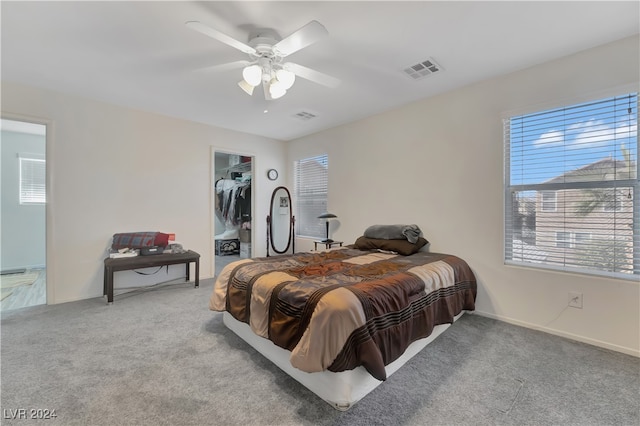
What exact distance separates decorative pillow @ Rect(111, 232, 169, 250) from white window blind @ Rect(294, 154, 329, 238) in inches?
96.9

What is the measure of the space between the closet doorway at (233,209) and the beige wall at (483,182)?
2353 mm

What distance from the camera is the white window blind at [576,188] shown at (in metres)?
2.17

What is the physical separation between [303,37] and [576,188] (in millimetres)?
2682

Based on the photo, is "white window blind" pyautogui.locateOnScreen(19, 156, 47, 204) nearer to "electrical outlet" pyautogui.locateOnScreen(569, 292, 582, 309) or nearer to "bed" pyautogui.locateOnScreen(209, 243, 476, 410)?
"bed" pyautogui.locateOnScreen(209, 243, 476, 410)

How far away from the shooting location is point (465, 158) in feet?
9.93

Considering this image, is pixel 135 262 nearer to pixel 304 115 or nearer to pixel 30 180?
pixel 304 115

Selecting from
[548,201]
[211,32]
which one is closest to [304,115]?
[211,32]

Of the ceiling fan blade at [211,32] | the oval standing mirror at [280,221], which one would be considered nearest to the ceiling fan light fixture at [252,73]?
the ceiling fan blade at [211,32]

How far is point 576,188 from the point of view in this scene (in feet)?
7.80

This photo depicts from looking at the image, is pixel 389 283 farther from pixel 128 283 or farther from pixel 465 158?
pixel 128 283

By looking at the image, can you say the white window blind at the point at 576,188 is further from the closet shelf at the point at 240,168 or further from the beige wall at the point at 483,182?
the closet shelf at the point at 240,168

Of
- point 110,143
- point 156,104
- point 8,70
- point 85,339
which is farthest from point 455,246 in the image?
point 8,70

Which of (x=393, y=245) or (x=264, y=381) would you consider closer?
(x=264, y=381)

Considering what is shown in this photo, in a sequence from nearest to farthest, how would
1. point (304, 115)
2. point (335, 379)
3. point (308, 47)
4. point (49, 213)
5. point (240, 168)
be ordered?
point (335, 379) < point (308, 47) < point (49, 213) < point (304, 115) < point (240, 168)
